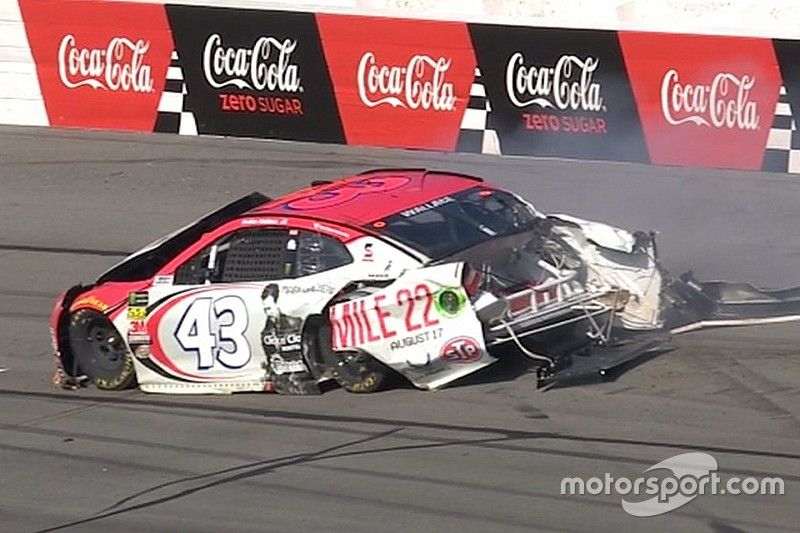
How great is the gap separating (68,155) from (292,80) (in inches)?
108

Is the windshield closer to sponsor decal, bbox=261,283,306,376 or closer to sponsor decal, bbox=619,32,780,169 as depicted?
sponsor decal, bbox=261,283,306,376

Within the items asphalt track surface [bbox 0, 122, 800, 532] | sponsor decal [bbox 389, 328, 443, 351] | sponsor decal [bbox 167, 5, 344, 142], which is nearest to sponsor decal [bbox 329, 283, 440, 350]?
sponsor decal [bbox 389, 328, 443, 351]

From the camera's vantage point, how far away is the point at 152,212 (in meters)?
16.8

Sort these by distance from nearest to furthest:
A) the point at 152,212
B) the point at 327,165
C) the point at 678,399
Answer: the point at 678,399 < the point at 152,212 < the point at 327,165

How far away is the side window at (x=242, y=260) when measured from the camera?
10.9 meters

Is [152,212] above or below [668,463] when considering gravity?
Answer: above

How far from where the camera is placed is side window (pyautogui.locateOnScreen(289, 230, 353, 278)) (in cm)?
1066

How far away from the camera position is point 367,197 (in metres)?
11.2

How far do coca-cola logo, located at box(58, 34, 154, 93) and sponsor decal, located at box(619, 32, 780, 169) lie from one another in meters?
5.98

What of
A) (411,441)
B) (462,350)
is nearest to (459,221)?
(462,350)

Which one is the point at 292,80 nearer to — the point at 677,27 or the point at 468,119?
the point at 468,119

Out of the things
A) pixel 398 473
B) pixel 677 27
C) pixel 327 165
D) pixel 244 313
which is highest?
pixel 677 27

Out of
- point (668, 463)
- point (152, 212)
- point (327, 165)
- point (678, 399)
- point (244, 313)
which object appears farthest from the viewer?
point (327, 165)

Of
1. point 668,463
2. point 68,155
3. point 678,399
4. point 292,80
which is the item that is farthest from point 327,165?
point 668,463
